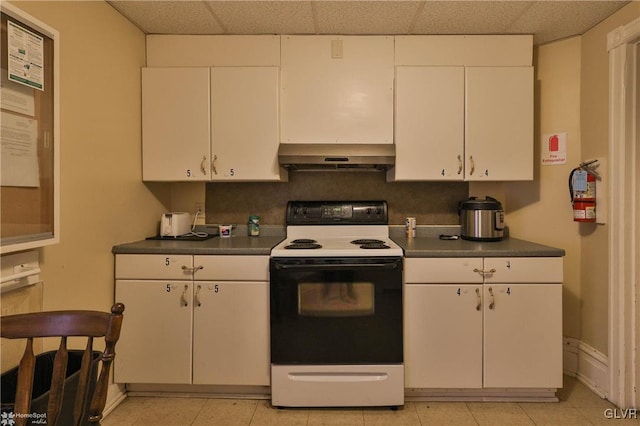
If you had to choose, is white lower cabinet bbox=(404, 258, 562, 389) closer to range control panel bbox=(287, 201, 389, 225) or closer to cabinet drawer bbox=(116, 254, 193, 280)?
range control panel bbox=(287, 201, 389, 225)

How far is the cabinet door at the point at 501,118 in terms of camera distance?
232 cm

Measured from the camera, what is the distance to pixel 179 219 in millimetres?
2498

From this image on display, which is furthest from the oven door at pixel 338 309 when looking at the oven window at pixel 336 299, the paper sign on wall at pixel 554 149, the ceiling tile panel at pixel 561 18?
the ceiling tile panel at pixel 561 18

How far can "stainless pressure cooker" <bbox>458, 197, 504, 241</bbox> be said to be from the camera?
237cm

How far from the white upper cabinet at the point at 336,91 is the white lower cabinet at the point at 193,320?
965mm

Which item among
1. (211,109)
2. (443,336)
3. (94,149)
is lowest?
(443,336)

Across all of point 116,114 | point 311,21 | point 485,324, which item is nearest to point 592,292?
point 485,324

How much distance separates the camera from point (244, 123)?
237 centimetres

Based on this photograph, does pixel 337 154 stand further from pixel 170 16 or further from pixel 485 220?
pixel 170 16

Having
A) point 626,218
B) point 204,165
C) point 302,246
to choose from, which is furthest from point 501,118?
point 204,165

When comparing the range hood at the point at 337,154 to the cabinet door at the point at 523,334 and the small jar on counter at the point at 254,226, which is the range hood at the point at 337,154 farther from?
the cabinet door at the point at 523,334

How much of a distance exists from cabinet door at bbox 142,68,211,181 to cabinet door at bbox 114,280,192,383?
29.8 inches

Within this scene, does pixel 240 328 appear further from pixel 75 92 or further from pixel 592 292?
pixel 592 292

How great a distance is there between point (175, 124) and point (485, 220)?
86.9 inches
